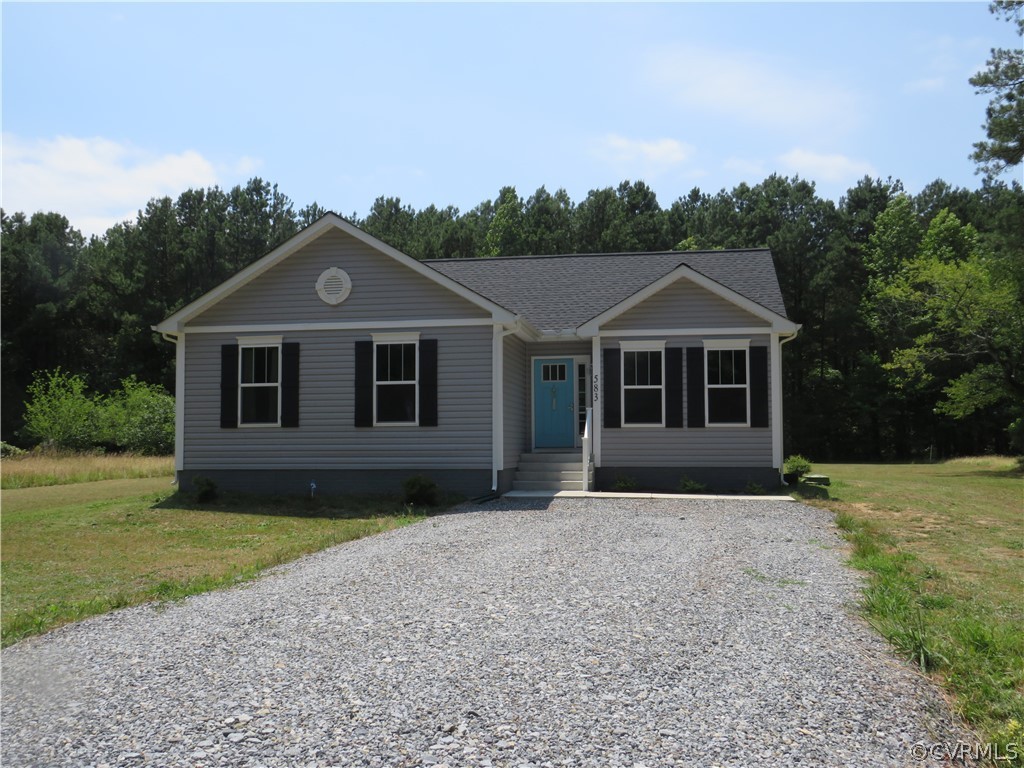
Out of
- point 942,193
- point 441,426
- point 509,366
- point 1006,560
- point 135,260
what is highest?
point 942,193

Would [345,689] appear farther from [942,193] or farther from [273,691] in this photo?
[942,193]

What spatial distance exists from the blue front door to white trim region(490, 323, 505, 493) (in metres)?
2.54

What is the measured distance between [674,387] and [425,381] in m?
4.62

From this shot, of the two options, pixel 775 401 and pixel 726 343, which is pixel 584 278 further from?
pixel 775 401

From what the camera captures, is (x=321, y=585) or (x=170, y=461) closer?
(x=321, y=585)

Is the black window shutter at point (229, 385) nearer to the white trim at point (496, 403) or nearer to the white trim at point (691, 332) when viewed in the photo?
the white trim at point (496, 403)

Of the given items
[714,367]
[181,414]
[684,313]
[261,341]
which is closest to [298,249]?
[261,341]

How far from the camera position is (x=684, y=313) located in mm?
16078

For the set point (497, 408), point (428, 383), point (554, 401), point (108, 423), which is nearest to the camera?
point (497, 408)

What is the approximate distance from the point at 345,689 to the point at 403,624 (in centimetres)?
134

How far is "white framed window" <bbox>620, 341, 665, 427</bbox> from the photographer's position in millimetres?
16219

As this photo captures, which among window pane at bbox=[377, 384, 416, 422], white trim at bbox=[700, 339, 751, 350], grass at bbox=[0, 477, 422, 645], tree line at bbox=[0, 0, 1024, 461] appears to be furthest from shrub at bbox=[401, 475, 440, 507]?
tree line at bbox=[0, 0, 1024, 461]

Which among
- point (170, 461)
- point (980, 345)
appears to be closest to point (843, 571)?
point (170, 461)

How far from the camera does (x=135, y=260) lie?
4509 centimetres
